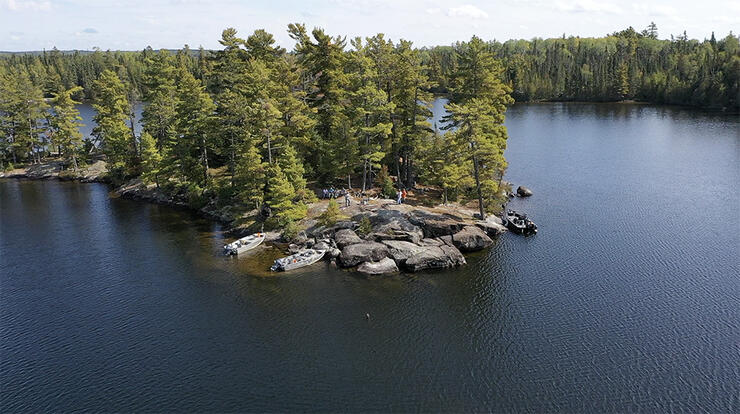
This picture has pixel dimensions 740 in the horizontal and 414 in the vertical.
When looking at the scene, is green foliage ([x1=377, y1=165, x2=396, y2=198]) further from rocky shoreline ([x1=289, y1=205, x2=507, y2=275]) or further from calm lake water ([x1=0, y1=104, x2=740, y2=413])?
calm lake water ([x1=0, y1=104, x2=740, y2=413])

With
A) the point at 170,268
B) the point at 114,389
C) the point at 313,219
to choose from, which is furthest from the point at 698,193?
the point at 114,389

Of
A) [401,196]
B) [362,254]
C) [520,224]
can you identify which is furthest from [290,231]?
[520,224]

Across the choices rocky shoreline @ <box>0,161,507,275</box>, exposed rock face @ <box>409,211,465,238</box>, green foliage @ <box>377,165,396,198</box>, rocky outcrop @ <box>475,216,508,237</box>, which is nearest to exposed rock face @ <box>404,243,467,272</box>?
rocky shoreline @ <box>0,161,507,275</box>

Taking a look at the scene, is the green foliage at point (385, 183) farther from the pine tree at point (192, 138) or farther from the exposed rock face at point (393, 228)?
the pine tree at point (192, 138)

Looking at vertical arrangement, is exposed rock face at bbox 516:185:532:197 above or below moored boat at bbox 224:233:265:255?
above

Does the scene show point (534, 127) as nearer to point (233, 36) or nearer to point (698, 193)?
point (698, 193)

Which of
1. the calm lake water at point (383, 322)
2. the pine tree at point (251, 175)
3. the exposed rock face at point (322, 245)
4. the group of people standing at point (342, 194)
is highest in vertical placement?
the pine tree at point (251, 175)

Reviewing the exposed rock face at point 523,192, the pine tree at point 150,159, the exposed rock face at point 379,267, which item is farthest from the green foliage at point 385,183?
the pine tree at point 150,159

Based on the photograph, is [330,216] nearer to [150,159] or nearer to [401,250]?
[401,250]
